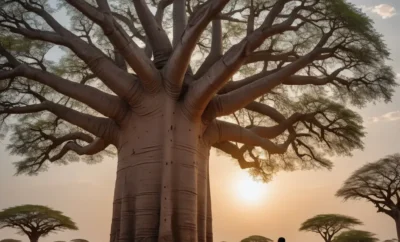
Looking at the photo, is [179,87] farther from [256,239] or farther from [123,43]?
[256,239]

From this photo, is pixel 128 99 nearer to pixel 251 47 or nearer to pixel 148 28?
pixel 148 28

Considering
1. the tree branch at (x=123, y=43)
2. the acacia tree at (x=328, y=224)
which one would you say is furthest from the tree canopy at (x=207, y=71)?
the acacia tree at (x=328, y=224)

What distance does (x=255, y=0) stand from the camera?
34.9 feet

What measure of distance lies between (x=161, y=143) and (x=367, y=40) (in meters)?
5.47

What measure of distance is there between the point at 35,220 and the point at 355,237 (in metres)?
23.4

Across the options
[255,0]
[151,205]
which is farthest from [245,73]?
[151,205]

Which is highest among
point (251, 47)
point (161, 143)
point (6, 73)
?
point (6, 73)

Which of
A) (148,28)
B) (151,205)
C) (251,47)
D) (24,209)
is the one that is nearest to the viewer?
(251,47)

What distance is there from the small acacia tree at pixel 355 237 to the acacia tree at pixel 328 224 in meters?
0.60

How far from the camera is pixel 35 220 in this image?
108 ft

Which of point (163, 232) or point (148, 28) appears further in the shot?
point (148, 28)

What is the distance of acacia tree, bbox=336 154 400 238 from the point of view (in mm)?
25547

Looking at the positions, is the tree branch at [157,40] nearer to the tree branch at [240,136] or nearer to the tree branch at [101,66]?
the tree branch at [101,66]

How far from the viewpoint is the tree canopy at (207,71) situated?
26.0 feet
